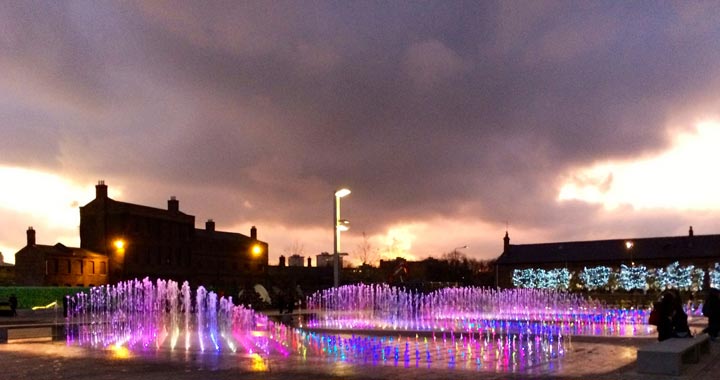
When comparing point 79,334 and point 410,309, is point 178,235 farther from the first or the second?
point 79,334

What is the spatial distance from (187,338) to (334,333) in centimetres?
457

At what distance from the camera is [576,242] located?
323 ft

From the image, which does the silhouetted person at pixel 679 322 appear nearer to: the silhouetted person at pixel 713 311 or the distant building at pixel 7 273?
the silhouetted person at pixel 713 311

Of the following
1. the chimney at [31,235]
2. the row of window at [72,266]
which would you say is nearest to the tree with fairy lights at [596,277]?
the row of window at [72,266]

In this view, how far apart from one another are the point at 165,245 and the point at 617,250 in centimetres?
5645

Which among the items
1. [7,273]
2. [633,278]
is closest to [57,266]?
[7,273]

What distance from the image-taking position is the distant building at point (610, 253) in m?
89.1

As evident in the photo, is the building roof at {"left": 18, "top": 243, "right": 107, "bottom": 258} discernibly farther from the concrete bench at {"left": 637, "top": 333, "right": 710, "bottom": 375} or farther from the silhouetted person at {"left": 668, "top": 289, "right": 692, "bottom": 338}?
the concrete bench at {"left": 637, "top": 333, "right": 710, "bottom": 375}

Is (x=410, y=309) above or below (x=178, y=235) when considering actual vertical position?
below

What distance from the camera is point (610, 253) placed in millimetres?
94062

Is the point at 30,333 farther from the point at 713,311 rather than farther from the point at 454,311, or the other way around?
the point at 454,311

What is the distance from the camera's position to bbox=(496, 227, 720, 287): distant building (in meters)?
89.1

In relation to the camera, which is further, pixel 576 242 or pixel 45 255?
pixel 576 242

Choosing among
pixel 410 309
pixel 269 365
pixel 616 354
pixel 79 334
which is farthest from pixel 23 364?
pixel 410 309
